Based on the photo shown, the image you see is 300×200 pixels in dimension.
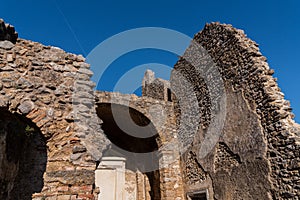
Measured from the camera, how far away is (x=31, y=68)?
3.61m

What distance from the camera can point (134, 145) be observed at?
9500 mm

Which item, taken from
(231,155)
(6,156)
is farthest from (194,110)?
(6,156)

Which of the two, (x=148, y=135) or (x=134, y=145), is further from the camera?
(x=134, y=145)

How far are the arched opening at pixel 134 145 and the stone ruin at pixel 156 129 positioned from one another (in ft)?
0.13

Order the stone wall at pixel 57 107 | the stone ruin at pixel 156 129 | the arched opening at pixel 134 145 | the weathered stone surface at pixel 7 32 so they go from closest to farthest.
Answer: the stone wall at pixel 57 107 < the stone ruin at pixel 156 129 < the weathered stone surface at pixel 7 32 < the arched opening at pixel 134 145

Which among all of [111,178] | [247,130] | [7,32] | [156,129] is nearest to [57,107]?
[7,32]

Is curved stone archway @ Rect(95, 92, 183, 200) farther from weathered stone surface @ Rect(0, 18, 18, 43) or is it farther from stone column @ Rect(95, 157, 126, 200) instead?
weathered stone surface @ Rect(0, 18, 18, 43)

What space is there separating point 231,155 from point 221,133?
573mm

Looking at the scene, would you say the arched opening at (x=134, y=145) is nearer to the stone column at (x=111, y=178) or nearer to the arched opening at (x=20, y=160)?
the stone column at (x=111, y=178)

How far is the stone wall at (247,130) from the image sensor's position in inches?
158

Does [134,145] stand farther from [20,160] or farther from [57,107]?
[57,107]

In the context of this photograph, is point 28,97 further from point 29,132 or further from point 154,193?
point 154,193

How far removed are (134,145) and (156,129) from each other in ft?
7.54

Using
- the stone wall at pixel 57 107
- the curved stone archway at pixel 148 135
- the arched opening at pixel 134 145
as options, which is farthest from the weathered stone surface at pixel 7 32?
the arched opening at pixel 134 145
